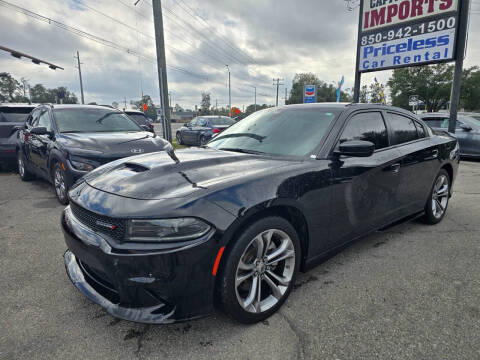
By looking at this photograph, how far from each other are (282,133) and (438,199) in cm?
271

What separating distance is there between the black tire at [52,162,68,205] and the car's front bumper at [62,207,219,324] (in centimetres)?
338

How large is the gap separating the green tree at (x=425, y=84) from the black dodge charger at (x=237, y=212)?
4561 cm

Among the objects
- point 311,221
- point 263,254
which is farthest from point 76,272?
point 311,221

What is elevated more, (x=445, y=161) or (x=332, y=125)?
(x=332, y=125)

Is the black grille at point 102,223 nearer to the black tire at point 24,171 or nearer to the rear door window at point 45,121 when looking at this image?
the rear door window at point 45,121

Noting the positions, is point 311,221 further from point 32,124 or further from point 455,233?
point 32,124

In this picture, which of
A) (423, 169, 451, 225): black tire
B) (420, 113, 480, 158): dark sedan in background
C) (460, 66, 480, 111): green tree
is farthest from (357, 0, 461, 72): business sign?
(460, 66, 480, 111): green tree

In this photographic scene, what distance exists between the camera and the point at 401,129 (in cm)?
345

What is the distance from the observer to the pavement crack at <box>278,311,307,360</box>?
6.05 ft

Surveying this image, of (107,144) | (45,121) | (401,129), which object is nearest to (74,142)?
(107,144)

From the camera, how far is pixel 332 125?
271cm

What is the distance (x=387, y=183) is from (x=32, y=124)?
6.67 m

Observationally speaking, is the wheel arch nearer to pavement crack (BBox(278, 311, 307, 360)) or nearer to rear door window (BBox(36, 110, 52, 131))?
pavement crack (BBox(278, 311, 307, 360))

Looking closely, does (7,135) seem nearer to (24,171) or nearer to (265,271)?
(24,171)
